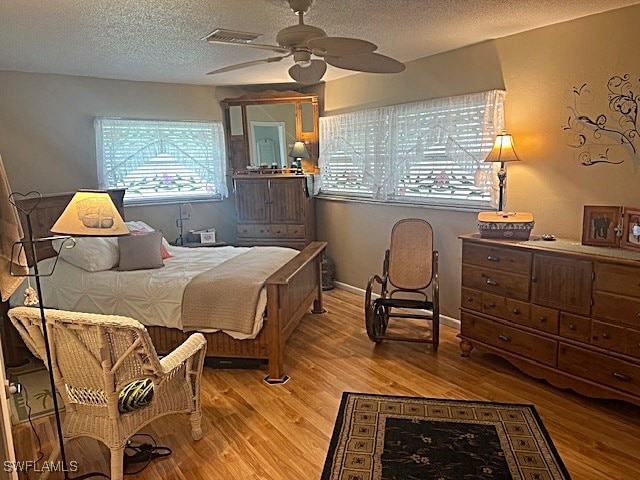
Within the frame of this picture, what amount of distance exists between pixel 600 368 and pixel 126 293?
3.27 meters

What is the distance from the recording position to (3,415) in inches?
53.6

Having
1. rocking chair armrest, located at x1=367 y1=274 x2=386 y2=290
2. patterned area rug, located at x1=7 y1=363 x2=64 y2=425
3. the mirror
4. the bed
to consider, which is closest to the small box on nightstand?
the mirror

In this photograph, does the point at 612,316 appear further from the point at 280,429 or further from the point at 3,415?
the point at 3,415

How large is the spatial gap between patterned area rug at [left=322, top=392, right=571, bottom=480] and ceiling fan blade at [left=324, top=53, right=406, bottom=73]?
2.08m

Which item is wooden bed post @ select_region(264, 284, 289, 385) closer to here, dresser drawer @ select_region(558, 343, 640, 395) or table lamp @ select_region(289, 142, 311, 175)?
dresser drawer @ select_region(558, 343, 640, 395)

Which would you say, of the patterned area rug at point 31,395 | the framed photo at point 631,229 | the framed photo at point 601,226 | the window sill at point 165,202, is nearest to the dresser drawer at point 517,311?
the framed photo at point 601,226

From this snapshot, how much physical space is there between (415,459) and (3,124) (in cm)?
463

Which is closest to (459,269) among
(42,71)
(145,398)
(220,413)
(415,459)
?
(415,459)

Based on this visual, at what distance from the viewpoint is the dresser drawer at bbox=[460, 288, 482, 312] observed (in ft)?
11.5

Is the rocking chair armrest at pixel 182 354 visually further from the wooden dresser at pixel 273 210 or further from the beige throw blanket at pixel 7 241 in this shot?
the wooden dresser at pixel 273 210

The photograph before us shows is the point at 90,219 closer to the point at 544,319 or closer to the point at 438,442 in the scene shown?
the point at 438,442

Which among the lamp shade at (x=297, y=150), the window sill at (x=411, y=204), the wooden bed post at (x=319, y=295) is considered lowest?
the wooden bed post at (x=319, y=295)

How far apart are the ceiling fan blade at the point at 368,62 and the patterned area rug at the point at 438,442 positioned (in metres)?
2.08

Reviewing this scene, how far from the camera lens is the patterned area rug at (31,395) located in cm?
299
